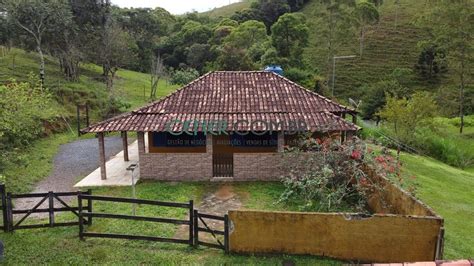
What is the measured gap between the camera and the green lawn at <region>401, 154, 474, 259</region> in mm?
10922

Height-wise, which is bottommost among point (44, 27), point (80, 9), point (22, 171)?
point (22, 171)

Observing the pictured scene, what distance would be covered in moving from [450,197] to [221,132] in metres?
9.63

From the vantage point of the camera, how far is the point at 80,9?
38.8 m

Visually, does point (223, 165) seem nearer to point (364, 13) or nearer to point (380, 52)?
point (364, 13)

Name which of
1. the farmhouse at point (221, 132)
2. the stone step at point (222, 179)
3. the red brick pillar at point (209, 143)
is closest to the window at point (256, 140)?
the farmhouse at point (221, 132)

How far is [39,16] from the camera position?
107 feet

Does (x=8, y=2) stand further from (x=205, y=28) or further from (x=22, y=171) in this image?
(x=205, y=28)

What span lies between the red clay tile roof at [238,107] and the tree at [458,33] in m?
20.7

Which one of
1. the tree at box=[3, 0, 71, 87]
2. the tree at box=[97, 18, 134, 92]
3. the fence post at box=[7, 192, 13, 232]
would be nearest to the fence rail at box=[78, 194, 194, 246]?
the fence post at box=[7, 192, 13, 232]

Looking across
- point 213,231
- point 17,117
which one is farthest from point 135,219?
point 17,117

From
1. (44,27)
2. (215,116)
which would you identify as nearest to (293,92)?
Answer: (215,116)

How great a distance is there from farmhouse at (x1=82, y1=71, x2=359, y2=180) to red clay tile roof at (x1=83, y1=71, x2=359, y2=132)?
0.04 meters

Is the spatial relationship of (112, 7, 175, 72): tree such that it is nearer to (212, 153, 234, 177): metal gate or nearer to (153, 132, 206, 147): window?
(153, 132, 206, 147): window

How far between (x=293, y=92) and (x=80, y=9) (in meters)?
29.1
